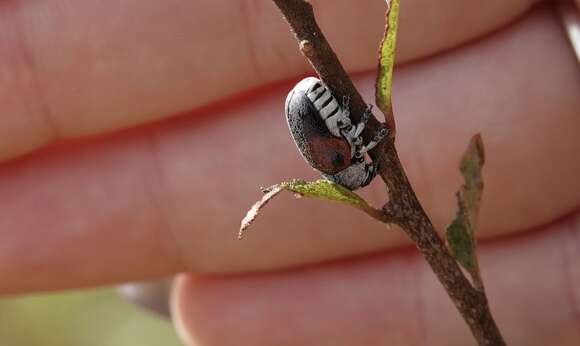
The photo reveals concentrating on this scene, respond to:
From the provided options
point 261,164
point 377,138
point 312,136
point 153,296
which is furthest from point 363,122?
point 153,296

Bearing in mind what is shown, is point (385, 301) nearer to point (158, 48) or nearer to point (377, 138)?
point (158, 48)

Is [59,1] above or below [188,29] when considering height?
above

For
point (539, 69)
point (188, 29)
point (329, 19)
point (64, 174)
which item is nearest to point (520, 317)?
point (539, 69)

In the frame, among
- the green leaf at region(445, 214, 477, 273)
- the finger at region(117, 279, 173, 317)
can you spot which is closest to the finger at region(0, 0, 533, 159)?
the finger at region(117, 279, 173, 317)

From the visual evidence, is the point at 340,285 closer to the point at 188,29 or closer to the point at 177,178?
the point at 177,178

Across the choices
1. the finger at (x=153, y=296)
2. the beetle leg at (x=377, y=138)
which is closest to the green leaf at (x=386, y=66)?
the beetle leg at (x=377, y=138)

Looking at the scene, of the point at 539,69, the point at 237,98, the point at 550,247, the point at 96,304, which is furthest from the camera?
the point at 96,304

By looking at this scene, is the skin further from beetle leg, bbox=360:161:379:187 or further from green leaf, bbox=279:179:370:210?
green leaf, bbox=279:179:370:210
